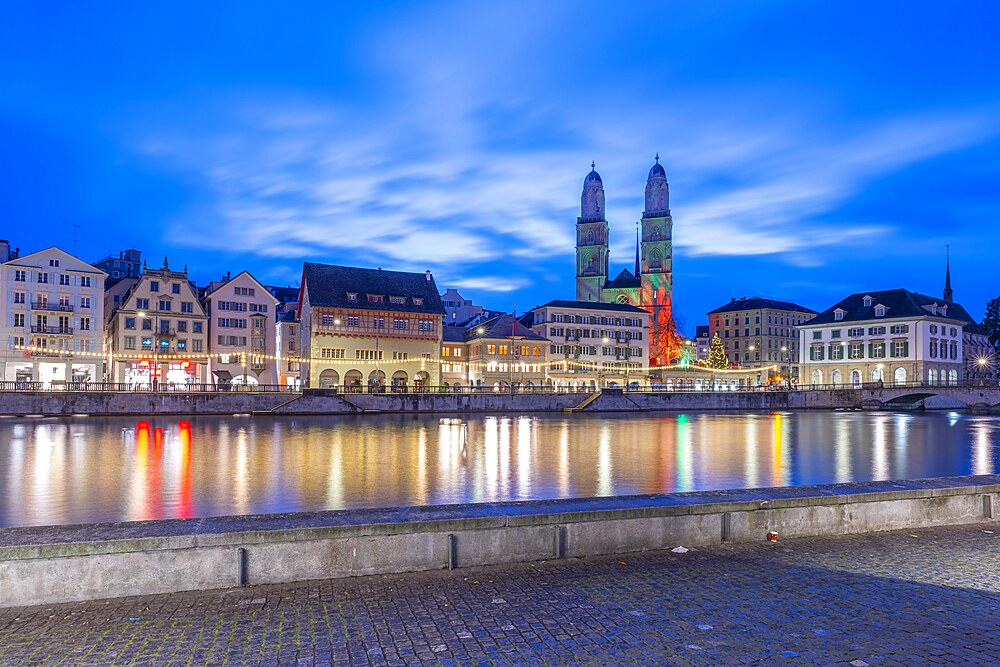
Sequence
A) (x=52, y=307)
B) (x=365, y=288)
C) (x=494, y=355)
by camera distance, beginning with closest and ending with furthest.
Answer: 1. (x=52, y=307)
2. (x=365, y=288)
3. (x=494, y=355)

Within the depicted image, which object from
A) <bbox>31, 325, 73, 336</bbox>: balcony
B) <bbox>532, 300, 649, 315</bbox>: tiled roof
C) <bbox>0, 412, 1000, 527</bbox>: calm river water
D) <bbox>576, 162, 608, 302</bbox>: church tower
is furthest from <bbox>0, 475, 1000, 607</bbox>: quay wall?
<bbox>576, 162, 608, 302</bbox>: church tower

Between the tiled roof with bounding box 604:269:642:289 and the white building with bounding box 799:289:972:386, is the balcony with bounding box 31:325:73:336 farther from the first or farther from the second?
the tiled roof with bounding box 604:269:642:289

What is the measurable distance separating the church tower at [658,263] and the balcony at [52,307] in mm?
100785

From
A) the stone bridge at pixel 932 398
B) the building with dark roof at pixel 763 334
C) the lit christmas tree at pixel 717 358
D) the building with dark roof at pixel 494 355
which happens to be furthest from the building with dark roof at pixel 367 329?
the building with dark roof at pixel 763 334

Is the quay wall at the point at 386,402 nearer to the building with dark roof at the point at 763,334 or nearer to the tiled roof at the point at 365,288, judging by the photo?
the tiled roof at the point at 365,288

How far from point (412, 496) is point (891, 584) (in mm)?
13337

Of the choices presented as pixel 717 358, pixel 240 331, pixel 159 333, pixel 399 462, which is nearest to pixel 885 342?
pixel 717 358

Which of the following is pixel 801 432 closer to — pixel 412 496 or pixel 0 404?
pixel 412 496

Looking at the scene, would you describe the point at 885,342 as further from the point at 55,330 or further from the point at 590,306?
the point at 55,330

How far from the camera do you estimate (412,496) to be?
19.5m

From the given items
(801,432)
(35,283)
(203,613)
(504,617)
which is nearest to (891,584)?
(504,617)

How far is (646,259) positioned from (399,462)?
132m

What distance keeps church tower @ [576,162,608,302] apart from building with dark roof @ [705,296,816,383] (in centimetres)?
2678

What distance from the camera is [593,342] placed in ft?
336
